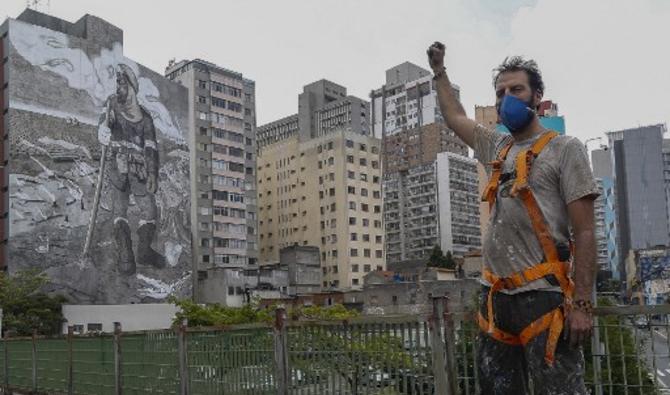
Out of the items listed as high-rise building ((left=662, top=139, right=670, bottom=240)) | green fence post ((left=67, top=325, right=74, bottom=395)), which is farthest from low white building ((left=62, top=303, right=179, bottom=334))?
high-rise building ((left=662, top=139, right=670, bottom=240))

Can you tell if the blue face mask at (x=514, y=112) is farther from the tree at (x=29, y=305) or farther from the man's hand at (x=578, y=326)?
the tree at (x=29, y=305)

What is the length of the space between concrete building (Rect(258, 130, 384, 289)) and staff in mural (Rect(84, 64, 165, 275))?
3325cm

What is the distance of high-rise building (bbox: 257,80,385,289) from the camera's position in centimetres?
10525

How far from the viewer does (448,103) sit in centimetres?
454

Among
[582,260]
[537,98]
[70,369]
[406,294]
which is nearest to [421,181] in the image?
[406,294]

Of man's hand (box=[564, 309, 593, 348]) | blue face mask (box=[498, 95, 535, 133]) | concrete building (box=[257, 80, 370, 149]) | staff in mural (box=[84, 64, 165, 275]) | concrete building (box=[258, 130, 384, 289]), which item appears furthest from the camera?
concrete building (box=[257, 80, 370, 149])

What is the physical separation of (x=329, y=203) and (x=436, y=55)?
103342 mm

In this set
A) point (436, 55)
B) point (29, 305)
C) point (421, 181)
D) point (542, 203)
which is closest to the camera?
point (542, 203)

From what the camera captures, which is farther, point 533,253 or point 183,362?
point 183,362

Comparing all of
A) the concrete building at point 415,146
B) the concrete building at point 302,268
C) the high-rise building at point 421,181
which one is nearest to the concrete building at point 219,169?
the concrete building at point 302,268

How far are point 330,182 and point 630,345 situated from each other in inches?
4046

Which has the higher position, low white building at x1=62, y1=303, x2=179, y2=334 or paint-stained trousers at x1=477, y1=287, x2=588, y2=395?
paint-stained trousers at x1=477, y1=287, x2=588, y2=395

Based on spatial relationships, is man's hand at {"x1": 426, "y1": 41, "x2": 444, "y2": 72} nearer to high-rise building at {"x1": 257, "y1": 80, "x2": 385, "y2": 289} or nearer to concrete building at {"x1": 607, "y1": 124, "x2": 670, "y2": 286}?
high-rise building at {"x1": 257, "y1": 80, "x2": 385, "y2": 289}

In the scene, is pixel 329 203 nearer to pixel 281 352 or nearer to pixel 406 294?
pixel 406 294
